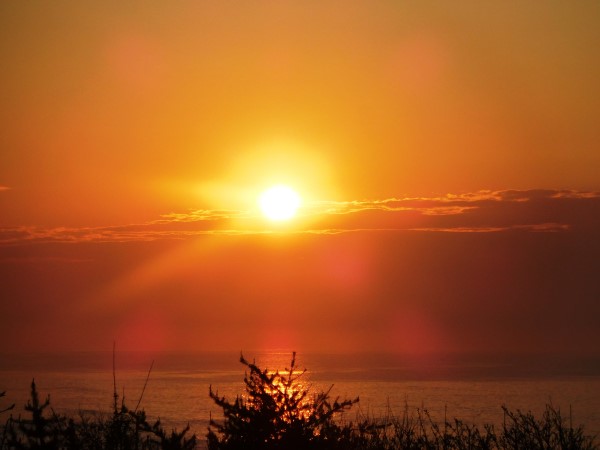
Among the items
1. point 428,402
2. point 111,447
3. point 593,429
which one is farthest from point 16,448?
point 428,402

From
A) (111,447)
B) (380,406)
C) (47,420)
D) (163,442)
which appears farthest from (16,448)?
(380,406)

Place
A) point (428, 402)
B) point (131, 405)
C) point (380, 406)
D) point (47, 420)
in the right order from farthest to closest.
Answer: point (428, 402) < point (131, 405) < point (380, 406) < point (47, 420)

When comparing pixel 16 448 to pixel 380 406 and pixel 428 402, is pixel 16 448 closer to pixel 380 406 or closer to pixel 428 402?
pixel 380 406

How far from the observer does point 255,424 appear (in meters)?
7.80

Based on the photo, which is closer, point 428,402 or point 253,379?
point 253,379

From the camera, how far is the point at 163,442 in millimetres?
6574

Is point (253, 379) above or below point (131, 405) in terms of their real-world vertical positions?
below

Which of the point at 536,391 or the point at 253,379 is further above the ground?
the point at 536,391

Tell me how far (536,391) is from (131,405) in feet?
261

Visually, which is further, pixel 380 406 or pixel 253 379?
pixel 380 406

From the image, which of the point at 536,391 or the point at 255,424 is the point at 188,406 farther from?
the point at 255,424

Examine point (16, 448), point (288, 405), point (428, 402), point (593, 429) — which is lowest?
point (16, 448)

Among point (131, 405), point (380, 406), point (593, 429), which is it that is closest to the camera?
point (593, 429)

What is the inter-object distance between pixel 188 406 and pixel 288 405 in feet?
298
